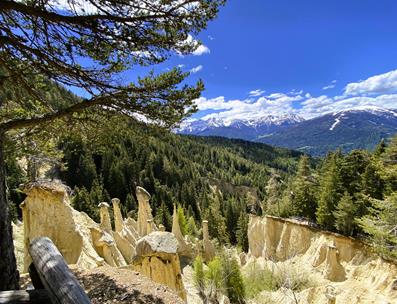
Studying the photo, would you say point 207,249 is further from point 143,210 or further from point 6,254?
point 6,254

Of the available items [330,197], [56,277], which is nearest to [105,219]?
[56,277]

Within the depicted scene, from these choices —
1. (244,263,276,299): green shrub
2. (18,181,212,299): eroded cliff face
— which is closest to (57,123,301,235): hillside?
(244,263,276,299): green shrub

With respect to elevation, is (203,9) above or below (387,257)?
above

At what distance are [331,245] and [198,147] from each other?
385 feet

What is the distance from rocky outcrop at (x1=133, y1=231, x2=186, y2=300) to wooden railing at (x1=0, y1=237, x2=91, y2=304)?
204 inches

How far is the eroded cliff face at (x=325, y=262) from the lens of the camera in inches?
667

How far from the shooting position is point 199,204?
78.9 meters

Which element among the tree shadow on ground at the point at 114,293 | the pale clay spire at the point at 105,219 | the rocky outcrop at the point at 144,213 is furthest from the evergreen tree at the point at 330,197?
the tree shadow on ground at the point at 114,293

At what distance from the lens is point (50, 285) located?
249 centimetres

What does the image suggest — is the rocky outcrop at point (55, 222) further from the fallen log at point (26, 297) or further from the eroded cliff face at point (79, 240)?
the fallen log at point (26, 297)

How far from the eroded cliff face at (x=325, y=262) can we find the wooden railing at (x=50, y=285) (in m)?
11.7

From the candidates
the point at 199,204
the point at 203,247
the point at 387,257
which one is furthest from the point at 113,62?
the point at 199,204

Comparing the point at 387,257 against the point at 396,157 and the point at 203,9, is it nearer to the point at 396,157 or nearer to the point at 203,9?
the point at 396,157

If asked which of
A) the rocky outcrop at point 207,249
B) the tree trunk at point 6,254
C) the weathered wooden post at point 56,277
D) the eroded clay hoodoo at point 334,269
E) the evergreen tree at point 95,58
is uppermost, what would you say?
the evergreen tree at point 95,58
